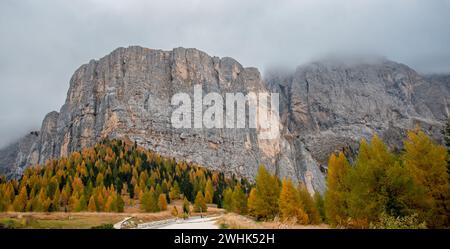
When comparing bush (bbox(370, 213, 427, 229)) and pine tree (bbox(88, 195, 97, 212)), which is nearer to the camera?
bush (bbox(370, 213, 427, 229))

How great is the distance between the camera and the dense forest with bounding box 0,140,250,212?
62969 mm

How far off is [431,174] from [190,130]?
420 ft

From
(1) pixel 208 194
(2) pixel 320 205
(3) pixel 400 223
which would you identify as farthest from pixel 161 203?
(3) pixel 400 223

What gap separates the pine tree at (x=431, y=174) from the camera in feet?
78.5

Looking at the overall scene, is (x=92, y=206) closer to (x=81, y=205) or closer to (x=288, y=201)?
(x=81, y=205)

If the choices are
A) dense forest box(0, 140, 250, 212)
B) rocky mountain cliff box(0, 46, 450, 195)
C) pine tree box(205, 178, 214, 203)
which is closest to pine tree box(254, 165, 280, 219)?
dense forest box(0, 140, 250, 212)

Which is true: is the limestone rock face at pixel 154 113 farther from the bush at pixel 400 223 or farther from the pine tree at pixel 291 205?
the bush at pixel 400 223

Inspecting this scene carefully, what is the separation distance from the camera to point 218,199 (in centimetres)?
8762

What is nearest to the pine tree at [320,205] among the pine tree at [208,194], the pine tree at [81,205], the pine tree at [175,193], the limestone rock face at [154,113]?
the pine tree at [81,205]

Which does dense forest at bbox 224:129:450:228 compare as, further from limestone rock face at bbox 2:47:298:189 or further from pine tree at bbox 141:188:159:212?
limestone rock face at bbox 2:47:298:189

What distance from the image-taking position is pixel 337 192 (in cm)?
3183

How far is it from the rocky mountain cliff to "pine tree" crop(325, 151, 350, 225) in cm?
10878
